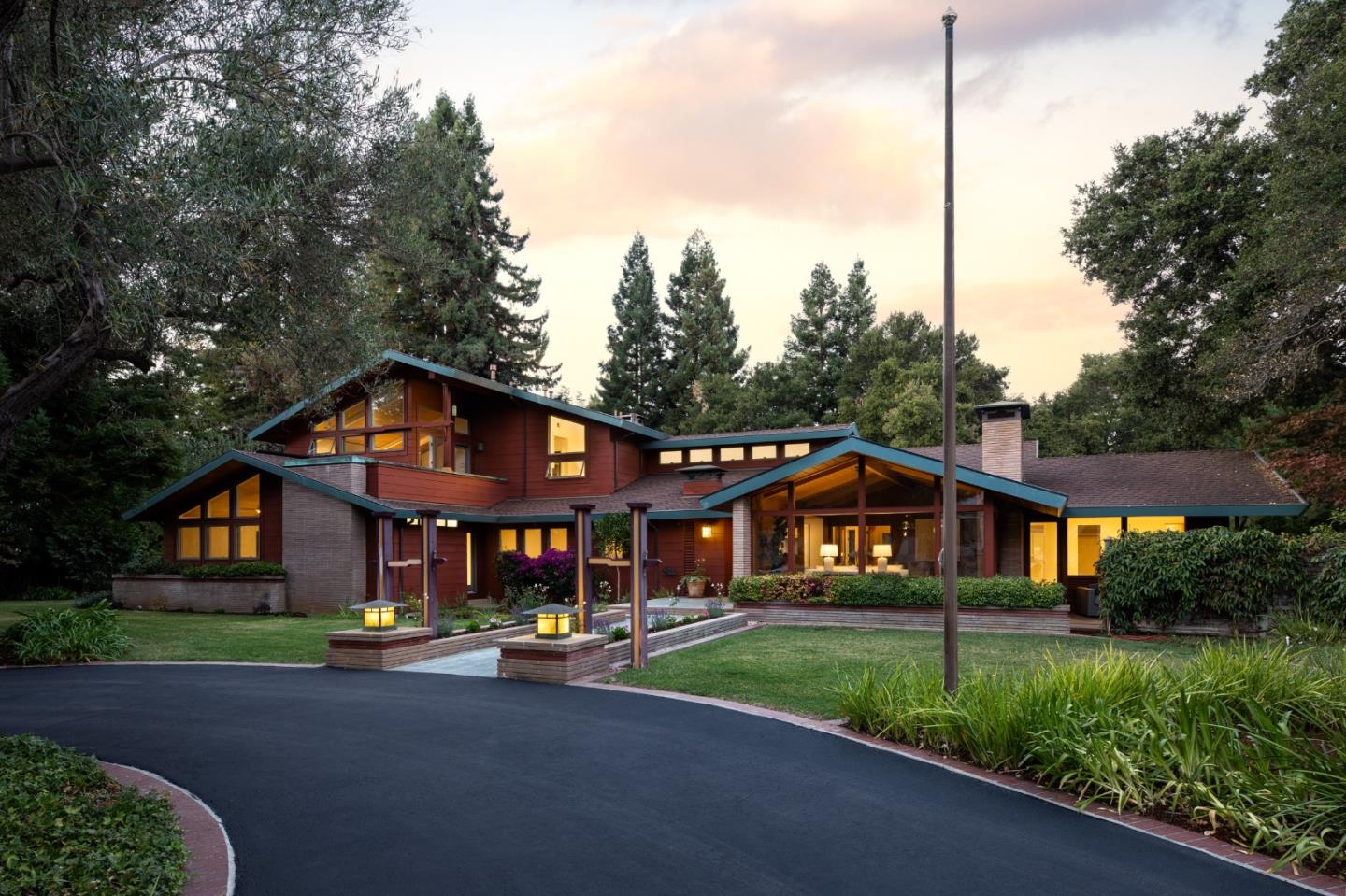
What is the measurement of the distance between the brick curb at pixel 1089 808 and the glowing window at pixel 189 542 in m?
19.3

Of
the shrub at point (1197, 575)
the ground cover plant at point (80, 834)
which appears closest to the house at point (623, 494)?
the shrub at point (1197, 575)

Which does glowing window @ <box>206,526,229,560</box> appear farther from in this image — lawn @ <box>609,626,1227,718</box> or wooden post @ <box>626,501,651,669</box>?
wooden post @ <box>626,501,651,669</box>

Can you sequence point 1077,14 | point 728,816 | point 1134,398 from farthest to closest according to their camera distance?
point 1134,398
point 1077,14
point 728,816

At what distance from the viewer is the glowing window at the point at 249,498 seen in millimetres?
21812

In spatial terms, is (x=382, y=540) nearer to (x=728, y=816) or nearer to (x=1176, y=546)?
(x=728, y=816)

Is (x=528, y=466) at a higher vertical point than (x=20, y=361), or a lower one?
lower

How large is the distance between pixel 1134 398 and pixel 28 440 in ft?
105

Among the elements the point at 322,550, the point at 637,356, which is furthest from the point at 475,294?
the point at 322,550

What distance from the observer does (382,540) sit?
13.9 metres

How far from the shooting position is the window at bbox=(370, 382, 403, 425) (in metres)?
24.0

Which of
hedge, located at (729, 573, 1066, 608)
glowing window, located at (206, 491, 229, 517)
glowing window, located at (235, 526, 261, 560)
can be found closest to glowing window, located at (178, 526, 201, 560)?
glowing window, located at (206, 491, 229, 517)

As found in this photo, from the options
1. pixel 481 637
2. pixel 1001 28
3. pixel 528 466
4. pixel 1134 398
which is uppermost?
pixel 1001 28


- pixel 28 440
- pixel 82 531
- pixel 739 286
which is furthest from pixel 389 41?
pixel 739 286

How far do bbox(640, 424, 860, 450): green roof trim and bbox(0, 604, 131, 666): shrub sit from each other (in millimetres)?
16271
